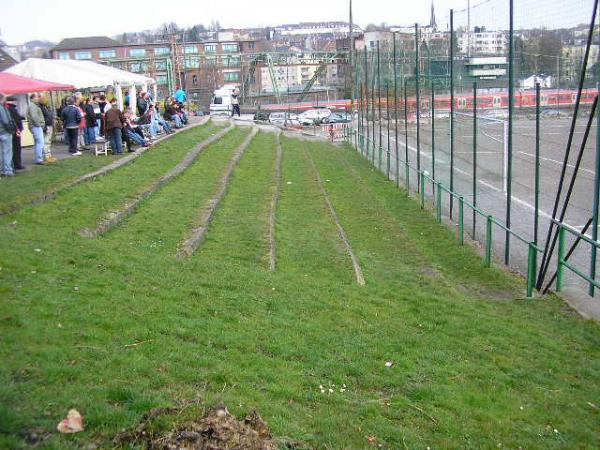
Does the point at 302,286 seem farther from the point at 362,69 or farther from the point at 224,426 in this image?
the point at 362,69

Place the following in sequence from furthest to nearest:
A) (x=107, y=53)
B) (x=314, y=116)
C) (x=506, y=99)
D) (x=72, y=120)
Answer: (x=107, y=53), (x=314, y=116), (x=72, y=120), (x=506, y=99)

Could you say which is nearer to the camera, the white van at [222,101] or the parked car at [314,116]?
the parked car at [314,116]

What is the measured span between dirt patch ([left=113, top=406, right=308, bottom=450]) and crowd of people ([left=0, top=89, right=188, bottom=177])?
10.0 m

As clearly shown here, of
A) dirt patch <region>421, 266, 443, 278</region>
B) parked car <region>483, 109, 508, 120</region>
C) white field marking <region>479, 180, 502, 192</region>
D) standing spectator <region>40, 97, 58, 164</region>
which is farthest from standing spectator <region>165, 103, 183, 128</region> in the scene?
dirt patch <region>421, 266, 443, 278</region>

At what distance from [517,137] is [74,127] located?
11881 mm

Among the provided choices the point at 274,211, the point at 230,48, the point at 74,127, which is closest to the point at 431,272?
the point at 274,211

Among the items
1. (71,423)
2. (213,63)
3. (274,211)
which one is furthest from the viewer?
(213,63)

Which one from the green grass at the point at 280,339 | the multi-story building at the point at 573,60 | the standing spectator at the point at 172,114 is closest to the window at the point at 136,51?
the standing spectator at the point at 172,114

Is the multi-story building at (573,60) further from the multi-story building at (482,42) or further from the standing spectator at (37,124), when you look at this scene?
the standing spectator at (37,124)

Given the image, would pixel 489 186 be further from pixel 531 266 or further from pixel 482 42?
pixel 531 266

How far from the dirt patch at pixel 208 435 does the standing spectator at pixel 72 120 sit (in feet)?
45.6

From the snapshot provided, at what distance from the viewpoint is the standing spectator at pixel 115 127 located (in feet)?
56.6

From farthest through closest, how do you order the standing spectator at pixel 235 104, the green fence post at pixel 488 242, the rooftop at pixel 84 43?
the rooftop at pixel 84 43 → the standing spectator at pixel 235 104 → the green fence post at pixel 488 242

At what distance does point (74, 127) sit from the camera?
17.2m
